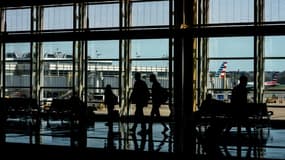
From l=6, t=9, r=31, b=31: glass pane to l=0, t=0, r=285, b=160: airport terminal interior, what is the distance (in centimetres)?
4

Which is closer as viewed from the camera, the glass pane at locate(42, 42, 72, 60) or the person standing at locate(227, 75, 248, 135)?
the person standing at locate(227, 75, 248, 135)

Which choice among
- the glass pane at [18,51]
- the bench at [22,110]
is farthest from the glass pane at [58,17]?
the bench at [22,110]

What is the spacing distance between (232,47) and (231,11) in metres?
1.26

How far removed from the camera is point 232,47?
19062mm

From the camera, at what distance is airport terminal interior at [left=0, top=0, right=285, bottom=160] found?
11.2 meters

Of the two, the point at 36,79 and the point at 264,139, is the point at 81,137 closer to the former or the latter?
the point at 264,139

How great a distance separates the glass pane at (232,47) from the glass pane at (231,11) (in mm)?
711

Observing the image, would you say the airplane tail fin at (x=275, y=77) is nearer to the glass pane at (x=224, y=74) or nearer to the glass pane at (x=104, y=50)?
the glass pane at (x=224, y=74)

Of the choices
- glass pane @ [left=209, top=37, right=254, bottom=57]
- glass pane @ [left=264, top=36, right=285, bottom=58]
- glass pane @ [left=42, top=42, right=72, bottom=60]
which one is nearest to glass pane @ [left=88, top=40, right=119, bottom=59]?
glass pane @ [left=42, top=42, right=72, bottom=60]

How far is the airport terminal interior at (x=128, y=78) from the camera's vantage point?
11211mm

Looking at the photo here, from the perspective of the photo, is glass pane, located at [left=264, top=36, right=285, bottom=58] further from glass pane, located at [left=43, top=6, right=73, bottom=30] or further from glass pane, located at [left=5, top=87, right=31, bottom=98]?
glass pane, located at [left=5, top=87, right=31, bottom=98]

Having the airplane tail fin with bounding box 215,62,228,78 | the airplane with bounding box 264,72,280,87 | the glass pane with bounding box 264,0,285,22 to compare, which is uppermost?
the glass pane with bounding box 264,0,285,22

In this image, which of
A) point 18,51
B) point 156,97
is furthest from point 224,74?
point 18,51

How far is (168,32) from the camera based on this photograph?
343 inches
